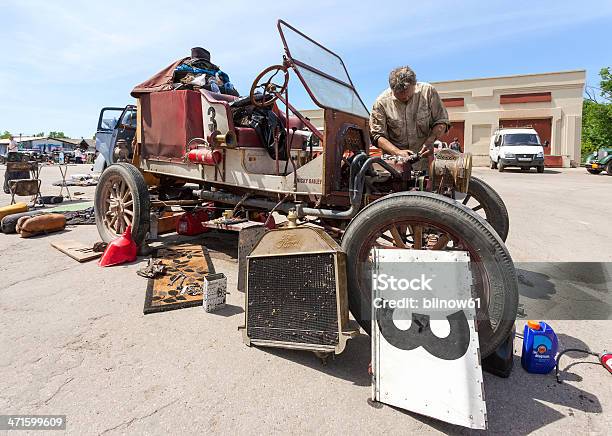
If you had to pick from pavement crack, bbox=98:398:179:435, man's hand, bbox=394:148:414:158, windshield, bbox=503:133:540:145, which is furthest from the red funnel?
windshield, bbox=503:133:540:145

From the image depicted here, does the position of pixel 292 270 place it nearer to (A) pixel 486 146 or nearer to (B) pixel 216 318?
(B) pixel 216 318

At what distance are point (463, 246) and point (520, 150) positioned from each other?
1776 centimetres

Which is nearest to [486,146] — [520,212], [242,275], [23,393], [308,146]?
[520,212]

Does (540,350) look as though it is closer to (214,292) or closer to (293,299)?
(293,299)

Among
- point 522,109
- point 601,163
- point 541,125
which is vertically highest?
point 522,109

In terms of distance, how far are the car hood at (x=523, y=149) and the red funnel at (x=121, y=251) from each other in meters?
17.4

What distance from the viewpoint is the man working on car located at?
11.4ft

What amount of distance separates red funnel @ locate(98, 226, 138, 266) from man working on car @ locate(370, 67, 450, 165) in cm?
292

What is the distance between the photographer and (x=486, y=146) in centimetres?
2658

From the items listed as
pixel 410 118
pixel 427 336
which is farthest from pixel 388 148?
pixel 427 336

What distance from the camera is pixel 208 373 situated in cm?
234

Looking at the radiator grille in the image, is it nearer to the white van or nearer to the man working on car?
Answer: the man working on car

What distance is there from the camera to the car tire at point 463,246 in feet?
6.87

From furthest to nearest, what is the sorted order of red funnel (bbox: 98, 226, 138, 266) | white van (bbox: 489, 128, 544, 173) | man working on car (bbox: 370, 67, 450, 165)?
white van (bbox: 489, 128, 544, 173), red funnel (bbox: 98, 226, 138, 266), man working on car (bbox: 370, 67, 450, 165)
